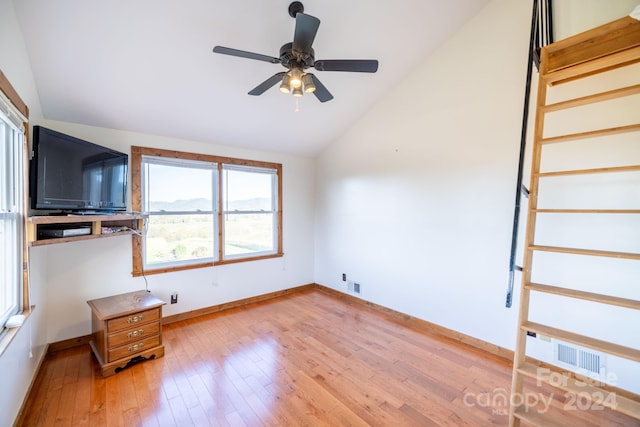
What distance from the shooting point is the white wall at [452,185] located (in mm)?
2609

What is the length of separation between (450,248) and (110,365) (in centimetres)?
349

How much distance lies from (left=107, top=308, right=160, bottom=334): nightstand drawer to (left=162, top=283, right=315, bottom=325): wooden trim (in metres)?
0.83

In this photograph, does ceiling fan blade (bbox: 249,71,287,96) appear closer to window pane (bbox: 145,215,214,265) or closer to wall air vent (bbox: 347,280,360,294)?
window pane (bbox: 145,215,214,265)

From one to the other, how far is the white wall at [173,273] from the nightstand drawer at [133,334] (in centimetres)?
80

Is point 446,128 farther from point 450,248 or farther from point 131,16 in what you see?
point 131,16

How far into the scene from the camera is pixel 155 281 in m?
3.33

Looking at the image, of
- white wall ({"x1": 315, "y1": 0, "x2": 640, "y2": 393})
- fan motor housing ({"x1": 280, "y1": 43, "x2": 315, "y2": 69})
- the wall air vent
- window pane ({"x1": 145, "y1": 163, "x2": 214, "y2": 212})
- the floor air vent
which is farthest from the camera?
the wall air vent

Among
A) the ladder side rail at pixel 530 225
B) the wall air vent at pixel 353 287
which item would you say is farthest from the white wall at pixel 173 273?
the ladder side rail at pixel 530 225

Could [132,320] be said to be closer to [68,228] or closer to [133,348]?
[133,348]

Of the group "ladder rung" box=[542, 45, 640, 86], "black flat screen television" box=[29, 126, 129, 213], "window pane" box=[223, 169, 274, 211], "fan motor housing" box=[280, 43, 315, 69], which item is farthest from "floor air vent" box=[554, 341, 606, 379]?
"black flat screen television" box=[29, 126, 129, 213]

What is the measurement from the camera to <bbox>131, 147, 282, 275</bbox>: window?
329 centimetres

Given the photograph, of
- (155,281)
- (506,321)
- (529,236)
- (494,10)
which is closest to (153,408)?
(155,281)

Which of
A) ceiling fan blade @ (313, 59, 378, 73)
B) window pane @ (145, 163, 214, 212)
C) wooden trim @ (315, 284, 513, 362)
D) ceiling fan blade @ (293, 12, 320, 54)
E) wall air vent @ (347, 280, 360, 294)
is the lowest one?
wooden trim @ (315, 284, 513, 362)

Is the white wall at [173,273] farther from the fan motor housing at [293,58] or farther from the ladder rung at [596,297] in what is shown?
the ladder rung at [596,297]
